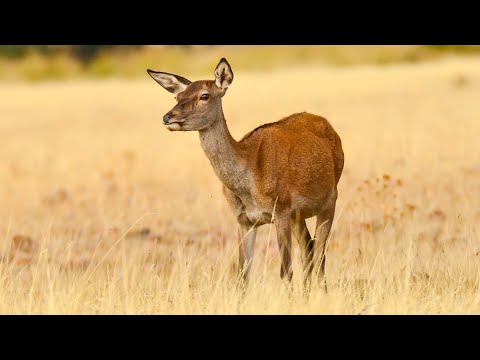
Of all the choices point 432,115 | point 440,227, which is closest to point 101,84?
Result: point 432,115

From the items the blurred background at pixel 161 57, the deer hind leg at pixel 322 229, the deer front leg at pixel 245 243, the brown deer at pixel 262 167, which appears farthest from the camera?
the blurred background at pixel 161 57

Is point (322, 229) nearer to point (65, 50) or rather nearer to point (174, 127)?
point (174, 127)

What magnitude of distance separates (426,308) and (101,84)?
117ft

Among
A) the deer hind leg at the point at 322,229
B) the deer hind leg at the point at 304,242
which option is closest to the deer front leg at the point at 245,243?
the deer hind leg at the point at 304,242

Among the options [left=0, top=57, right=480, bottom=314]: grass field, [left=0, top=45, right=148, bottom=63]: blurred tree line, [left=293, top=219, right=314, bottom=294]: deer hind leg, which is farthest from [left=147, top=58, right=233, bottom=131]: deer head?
[left=0, top=45, right=148, bottom=63]: blurred tree line

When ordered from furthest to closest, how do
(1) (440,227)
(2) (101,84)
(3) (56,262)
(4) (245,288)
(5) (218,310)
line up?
1. (2) (101,84)
2. (1) (440,227)
3. (3) (56,262)
4. (4) (245,288)
5. (5) (218,310)

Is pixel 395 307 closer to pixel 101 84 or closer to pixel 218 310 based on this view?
pixel 218 310

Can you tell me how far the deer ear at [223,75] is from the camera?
10.5 m

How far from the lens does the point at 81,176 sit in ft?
70.1

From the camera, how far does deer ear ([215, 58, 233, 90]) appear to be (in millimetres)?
10531

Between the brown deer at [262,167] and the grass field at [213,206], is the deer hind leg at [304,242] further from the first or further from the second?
the grass field at [213,206]

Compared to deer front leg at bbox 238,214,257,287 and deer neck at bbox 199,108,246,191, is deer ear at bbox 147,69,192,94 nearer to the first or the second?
deer neck at bbox 199,108,246,191

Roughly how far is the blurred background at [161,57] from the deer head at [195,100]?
3852 centimetres

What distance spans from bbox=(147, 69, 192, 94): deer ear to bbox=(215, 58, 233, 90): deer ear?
280 millimetres
